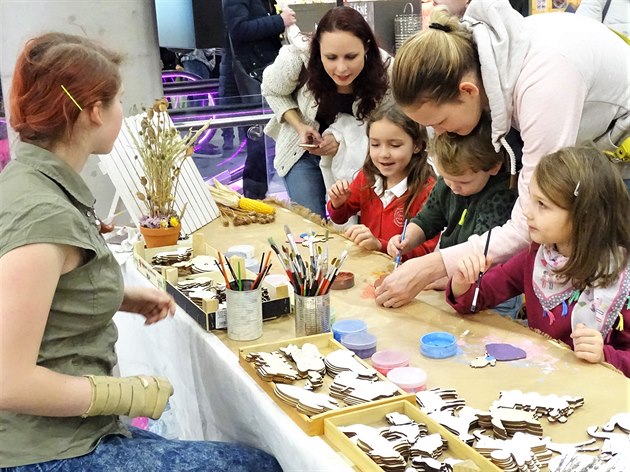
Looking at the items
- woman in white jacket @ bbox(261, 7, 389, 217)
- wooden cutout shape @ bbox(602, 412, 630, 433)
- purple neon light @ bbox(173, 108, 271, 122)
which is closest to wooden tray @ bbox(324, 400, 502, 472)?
wooden cutout shape @ bbox(602, 412, 630, 433)

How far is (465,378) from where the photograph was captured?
51.8 inches

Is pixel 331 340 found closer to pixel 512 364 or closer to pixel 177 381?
pixel 512 364

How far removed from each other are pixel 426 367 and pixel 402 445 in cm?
34

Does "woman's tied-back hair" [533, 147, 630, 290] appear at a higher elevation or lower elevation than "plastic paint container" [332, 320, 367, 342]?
higher

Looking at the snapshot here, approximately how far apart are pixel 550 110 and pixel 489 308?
0.48 m

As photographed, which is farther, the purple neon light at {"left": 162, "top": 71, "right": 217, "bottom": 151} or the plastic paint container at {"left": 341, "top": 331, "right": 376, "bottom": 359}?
the purple neon light at {"left": 162, "top": 71, "right": 217, "bottom": 151}

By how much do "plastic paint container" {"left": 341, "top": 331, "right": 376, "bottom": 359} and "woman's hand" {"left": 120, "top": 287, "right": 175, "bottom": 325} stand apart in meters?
0.42

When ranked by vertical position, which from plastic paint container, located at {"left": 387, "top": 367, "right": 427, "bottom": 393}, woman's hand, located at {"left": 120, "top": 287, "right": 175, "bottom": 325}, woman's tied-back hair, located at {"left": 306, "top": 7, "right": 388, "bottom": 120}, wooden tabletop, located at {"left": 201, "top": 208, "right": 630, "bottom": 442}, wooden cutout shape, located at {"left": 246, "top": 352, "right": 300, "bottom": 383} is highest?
woman's tied-back hair, located at {"left": 306, "top": 7, "right": 388, "bottom": 120}

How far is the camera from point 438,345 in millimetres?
1417

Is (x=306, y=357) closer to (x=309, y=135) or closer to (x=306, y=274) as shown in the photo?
(x=306, y=274)

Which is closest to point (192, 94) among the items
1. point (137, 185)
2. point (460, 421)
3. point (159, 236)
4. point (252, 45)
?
point (252, 45)

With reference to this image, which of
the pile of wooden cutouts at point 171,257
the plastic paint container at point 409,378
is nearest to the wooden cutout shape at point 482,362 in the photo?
the plastic paint container at point 409,378

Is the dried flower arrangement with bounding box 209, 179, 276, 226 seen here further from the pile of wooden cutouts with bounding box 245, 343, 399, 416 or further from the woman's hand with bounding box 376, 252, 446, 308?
the pile of wooden cutouts with bounding box 245, 343, 399, 416

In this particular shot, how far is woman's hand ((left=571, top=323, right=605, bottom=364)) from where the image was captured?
52.9 inches
